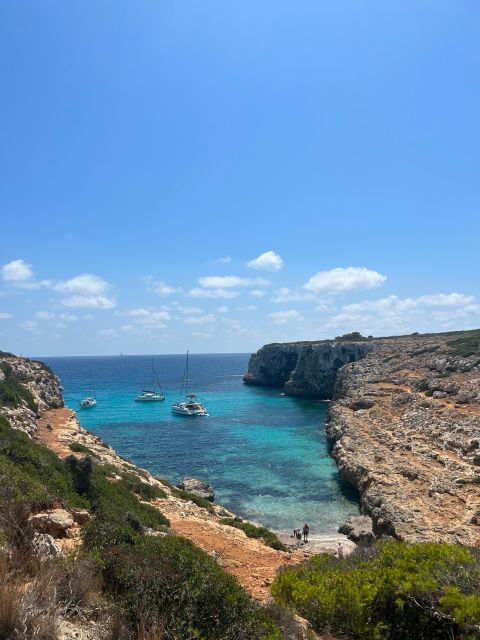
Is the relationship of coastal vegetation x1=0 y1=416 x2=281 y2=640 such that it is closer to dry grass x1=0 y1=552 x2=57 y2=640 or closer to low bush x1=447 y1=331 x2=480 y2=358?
dry grass x1=0 y1=552 x2=57 y2=640

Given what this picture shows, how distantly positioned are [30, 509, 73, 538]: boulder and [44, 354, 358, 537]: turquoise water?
15762 mm

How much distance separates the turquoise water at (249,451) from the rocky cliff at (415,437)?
249 cm

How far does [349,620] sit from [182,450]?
35.7 metres

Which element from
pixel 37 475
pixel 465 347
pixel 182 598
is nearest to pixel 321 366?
pixel 465 347

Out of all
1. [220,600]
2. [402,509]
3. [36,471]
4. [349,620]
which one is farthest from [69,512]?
[402,509]

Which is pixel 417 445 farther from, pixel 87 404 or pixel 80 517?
pixel 87 404

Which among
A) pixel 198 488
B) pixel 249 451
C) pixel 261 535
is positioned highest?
pixel 261 535

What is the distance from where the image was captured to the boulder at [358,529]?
20406 mm

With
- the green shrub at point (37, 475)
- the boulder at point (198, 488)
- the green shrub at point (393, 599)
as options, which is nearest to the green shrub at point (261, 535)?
the green shrub at point (37, 475)

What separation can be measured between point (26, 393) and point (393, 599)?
39406mm

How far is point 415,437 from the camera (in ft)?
102

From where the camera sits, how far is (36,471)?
1391cm

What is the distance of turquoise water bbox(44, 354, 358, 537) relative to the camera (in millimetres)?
26297

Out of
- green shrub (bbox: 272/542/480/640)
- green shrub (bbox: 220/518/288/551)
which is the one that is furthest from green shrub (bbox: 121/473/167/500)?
green shrub (bbox: 272/542/480/640)
